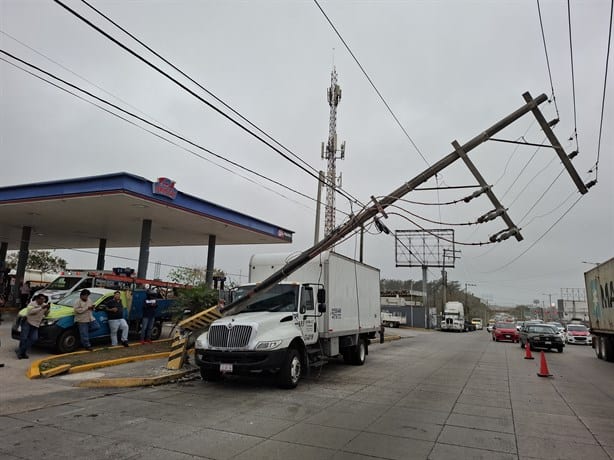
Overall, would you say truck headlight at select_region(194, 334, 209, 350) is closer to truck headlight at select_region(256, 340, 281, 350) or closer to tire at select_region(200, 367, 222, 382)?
tire at select_region(200, 367, 222, 382)

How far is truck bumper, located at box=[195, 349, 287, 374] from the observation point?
8.96 meters

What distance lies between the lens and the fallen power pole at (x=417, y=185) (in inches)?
419

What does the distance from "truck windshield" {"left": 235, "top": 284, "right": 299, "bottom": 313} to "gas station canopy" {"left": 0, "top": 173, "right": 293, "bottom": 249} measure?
842 cm

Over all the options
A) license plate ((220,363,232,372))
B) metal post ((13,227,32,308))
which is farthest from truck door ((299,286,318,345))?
metal post ((13,227,32,308))

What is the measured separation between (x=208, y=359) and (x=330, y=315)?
3.75m

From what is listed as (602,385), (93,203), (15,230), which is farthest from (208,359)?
(15,230)

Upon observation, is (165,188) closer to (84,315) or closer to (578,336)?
(84,315)

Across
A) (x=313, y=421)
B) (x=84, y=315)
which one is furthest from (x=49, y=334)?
(x=313, y=421)

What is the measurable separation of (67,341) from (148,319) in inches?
130

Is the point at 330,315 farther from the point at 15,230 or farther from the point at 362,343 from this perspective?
the point at 15,230

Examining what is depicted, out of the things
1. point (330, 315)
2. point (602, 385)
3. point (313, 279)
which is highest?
point (313, 279)

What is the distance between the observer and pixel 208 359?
944cm

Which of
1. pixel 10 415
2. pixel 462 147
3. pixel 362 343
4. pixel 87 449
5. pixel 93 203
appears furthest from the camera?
pixel 93 203

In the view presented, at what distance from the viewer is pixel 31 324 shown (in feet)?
37.1
